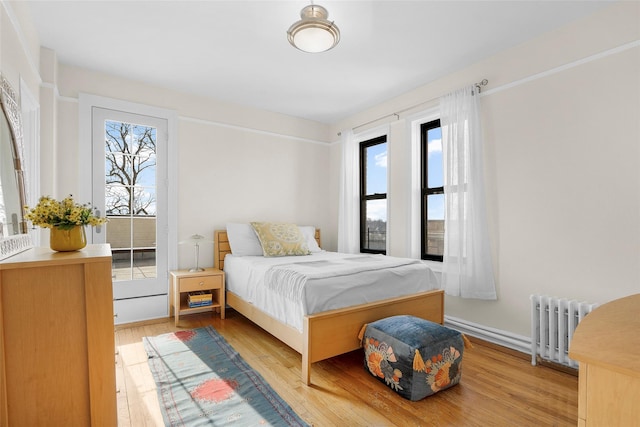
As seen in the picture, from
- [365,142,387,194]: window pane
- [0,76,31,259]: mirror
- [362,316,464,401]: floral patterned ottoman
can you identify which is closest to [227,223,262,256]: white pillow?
[365,142,387,194]: window pane

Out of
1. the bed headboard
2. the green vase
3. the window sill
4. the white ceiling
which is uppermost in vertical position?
the white ceiling

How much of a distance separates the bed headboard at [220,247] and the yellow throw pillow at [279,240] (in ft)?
1.29

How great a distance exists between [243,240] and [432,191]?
2229 mm

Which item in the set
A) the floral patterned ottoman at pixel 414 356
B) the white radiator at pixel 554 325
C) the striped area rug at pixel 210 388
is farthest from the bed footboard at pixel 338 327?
the white radiator at pixel 554 325

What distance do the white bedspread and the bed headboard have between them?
727mm

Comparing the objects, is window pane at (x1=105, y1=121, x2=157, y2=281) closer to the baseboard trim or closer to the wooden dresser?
the baseboard trim

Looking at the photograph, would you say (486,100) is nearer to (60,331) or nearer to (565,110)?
(565,110)

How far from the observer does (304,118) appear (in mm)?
4754

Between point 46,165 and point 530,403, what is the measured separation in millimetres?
4085

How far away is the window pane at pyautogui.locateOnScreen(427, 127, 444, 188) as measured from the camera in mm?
3586

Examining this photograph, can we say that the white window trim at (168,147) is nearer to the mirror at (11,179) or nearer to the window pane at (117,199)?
the window pane at (117,199)

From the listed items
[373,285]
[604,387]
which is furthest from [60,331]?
[373,285]

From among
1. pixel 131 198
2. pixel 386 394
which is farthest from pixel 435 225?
pixel 131 198

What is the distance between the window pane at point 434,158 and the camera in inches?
141
